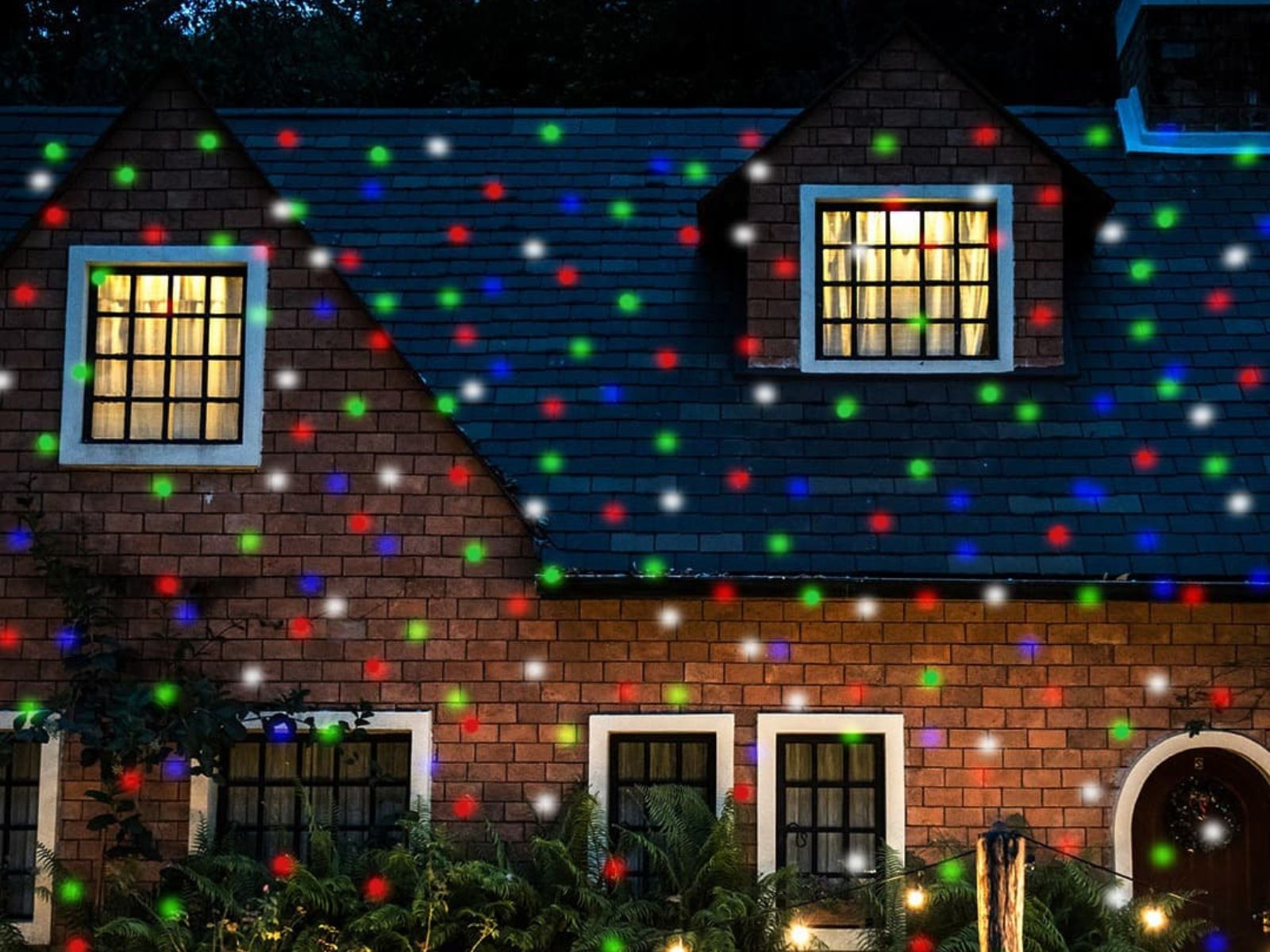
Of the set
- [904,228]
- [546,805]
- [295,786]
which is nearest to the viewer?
[546,805]

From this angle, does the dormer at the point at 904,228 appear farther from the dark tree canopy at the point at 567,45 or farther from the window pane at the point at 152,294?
the dark tree canopy at the point at 567,45

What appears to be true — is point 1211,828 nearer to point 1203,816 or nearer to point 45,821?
point 1203,816

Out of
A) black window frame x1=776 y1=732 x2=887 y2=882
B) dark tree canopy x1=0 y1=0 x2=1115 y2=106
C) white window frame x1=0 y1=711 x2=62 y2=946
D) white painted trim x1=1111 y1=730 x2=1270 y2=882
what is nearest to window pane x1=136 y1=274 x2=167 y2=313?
white window frame x1=0 y1=711 x2=62 y2=946

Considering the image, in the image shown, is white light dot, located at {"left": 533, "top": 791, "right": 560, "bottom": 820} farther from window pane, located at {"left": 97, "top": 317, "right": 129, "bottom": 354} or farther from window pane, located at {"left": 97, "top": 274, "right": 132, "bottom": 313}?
window pane, located at {"left": 97, "top": 274, "right": 132, "bottom": 313}

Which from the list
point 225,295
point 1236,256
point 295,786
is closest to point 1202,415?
point 1236,256

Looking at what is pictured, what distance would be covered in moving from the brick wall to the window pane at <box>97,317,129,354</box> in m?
4.02

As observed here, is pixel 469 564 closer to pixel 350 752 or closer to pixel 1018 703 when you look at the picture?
pixel 350 752

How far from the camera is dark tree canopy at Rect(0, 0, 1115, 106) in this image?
65.3 feet

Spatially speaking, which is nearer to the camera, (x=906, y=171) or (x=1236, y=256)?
(x=906, y=171)

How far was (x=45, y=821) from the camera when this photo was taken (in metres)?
9.98

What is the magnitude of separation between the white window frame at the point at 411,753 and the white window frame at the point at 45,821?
80cm

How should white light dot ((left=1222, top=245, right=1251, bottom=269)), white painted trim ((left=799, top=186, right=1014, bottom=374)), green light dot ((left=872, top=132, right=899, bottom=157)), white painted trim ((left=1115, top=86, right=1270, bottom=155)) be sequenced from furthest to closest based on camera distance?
white painted trim ((left=1115, top=86, right=1270, bottom=155)) → white light dot ((left=1222, top=245, right=1251, bottom=269)) → green light dot ((left=872, top=132, right=899, bottom=157)) → white painted trim ((left=799, top=186, right=1014, bottom=374))

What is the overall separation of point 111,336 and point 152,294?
0.38 meters

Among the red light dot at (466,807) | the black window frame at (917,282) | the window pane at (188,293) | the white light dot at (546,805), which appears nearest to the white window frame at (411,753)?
the red light dot at (466,807)
